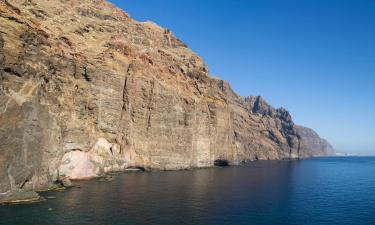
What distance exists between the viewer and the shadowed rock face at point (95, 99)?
62781 mm

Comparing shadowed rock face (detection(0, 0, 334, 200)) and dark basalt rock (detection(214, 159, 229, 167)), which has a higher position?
shadowed rock face (detection(0, 0, 334, 200))

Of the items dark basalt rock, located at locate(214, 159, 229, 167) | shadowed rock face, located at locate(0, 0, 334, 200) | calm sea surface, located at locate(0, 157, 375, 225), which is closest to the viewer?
calm sea surface, located at locate(0, 157, 375, 225)

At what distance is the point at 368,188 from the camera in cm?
9806

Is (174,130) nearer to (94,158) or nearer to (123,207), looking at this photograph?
(94,158)

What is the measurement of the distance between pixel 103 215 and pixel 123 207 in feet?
20.2

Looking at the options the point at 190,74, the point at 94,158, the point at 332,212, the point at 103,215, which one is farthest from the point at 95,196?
the point at 190,74

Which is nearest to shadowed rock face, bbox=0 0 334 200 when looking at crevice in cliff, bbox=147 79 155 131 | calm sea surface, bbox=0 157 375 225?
crevice in cliff, bbox=147 79 155 131

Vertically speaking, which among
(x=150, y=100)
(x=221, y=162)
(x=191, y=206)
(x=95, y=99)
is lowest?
(x=191, y=206)

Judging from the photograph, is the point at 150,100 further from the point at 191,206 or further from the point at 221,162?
the point at 191,206

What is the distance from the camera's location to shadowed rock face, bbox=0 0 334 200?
6278cm

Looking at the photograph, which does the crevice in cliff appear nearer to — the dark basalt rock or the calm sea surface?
the calm sea surface

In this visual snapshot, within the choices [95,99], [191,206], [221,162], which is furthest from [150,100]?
[191,206]

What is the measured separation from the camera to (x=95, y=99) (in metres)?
104

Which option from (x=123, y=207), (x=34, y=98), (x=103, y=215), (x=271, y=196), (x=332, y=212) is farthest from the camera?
(x=271, y=196)
